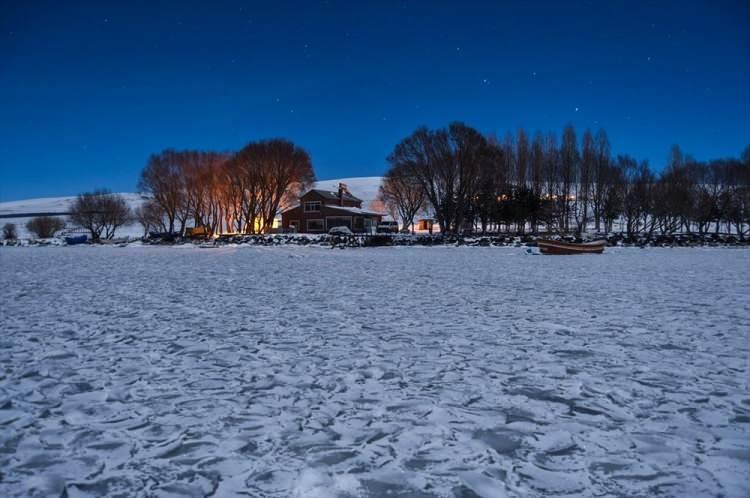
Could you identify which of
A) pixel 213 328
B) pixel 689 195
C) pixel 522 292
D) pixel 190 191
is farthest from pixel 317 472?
pixel 689 195

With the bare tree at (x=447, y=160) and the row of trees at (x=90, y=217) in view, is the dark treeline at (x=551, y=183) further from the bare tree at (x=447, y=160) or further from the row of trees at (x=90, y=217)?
the row of trees at (x=90, y=217)

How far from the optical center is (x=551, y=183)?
6109cm

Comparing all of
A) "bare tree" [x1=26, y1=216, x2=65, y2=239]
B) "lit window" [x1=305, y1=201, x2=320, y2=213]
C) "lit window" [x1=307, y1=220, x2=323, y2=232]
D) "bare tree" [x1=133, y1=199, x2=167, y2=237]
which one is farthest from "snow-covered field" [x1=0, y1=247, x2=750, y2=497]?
"bare tree" [x1=26, y1=216, x2=65, y2=239]

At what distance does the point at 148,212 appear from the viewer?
67375 mm

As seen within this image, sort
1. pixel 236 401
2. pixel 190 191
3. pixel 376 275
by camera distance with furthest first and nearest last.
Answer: pixel 190 191 < pixel 376 275 < pixel 236 401

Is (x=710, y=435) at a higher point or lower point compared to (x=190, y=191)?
lower

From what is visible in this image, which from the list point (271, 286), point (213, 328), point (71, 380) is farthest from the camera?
point (271, 286)

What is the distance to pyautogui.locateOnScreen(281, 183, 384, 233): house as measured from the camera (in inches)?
2571

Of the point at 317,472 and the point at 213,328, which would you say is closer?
the point at 317,472

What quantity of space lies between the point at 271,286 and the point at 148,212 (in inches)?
2564

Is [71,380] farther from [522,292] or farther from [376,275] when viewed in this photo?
[376,275]

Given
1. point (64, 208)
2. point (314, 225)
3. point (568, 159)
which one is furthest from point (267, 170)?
point (64, 208)

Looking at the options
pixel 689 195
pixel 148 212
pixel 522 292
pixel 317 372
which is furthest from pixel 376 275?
pixel 148 212

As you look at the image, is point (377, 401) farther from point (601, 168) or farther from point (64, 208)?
point (64, 208)
